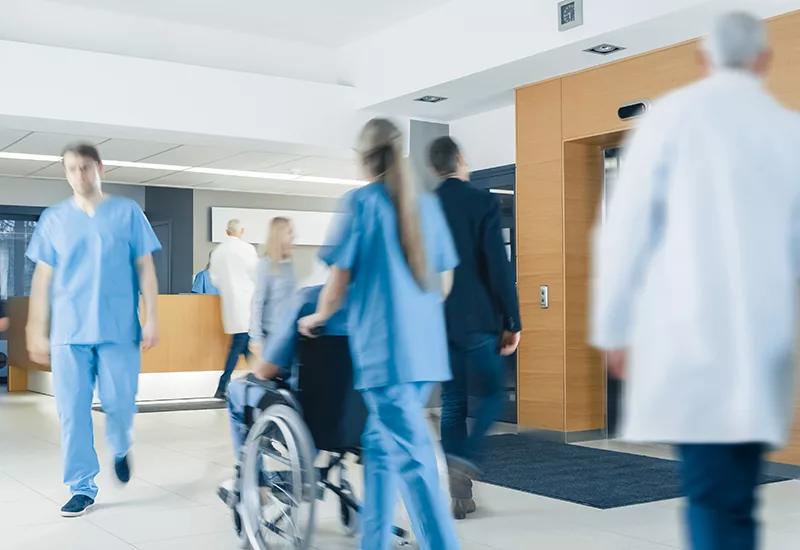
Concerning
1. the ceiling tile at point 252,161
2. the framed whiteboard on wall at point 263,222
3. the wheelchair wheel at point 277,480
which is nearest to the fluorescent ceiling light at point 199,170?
the ceiling tile at point 252,161

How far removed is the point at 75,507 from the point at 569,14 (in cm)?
355

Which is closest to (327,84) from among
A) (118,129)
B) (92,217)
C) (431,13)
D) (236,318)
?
(431,13)

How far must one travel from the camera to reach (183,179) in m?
10.4

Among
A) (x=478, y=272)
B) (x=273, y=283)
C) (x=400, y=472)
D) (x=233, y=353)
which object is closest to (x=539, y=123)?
(x=273, y=283)

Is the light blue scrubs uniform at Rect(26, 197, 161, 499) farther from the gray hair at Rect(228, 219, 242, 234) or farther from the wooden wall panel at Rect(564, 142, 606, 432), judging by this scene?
the gray hair at Rect(228, 219, 242, 234)

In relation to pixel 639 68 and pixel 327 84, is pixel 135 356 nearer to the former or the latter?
pixel 639 68

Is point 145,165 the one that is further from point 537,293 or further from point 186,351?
point 537,293

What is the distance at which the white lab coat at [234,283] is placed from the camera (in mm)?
7883

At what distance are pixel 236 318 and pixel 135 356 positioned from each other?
4.04m

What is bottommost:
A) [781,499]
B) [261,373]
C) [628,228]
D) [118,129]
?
[781,499]

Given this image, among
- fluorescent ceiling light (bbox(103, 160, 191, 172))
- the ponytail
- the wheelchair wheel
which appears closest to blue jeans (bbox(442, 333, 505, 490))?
the wheelchair wheel

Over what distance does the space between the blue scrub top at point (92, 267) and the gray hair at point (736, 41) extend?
8.74 ft

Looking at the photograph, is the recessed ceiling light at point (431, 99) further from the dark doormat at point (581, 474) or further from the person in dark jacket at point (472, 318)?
the person in dark jacket at point (472, 318)

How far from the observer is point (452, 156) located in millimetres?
3637
